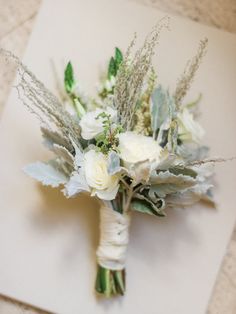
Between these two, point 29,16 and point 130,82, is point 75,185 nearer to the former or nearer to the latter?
point 130,82

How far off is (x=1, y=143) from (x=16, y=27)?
35 cm

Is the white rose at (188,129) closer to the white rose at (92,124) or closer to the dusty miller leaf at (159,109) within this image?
the dusty miller leaf at (159,109)

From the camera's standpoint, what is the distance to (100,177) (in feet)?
3.74

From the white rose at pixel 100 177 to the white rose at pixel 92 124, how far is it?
5cm

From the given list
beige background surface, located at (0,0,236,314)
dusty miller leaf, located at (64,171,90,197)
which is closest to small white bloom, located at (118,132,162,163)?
dusty miller leaf, located at (64,171,90,197)

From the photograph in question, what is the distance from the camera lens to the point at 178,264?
1.33 m

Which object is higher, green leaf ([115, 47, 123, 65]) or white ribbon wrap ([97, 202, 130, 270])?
green leaf ([115, 47, 123, 65])

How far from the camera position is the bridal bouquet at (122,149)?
1139 mm

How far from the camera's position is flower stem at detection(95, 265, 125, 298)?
127 cm

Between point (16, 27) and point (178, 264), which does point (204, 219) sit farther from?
point (16, 27)

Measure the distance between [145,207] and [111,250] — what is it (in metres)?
0.14

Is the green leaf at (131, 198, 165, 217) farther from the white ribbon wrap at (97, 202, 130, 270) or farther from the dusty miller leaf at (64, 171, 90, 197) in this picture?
the dusty miller leaf at (64, 171, 90, 197)

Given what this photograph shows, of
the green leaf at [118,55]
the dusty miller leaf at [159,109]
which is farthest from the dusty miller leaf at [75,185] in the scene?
the green leaf at [118,55]

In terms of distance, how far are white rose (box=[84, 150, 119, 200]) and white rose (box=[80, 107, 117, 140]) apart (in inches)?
1.9
